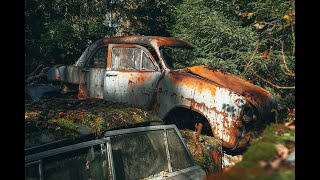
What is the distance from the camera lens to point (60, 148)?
2.45 m

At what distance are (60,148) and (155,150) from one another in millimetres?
998

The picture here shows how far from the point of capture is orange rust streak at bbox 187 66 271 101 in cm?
535

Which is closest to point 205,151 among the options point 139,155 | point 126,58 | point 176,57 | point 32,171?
point 139,155

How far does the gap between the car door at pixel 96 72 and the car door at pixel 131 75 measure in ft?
0.75

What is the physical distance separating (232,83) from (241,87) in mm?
182

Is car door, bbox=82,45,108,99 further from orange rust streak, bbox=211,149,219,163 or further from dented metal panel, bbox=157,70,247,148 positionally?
orange rust streak, bbox=211,149,219,163

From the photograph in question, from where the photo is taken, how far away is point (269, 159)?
1.42 meters

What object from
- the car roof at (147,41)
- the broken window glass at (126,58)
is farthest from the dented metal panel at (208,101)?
the car roof at (147,41)

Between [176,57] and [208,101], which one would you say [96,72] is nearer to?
[176,57]

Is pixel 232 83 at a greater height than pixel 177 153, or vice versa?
pixel 232 83

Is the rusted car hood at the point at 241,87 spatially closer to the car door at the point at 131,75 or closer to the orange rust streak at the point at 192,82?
the orange rust streak at the point at 192,82

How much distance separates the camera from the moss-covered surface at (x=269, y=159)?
1.32 m
